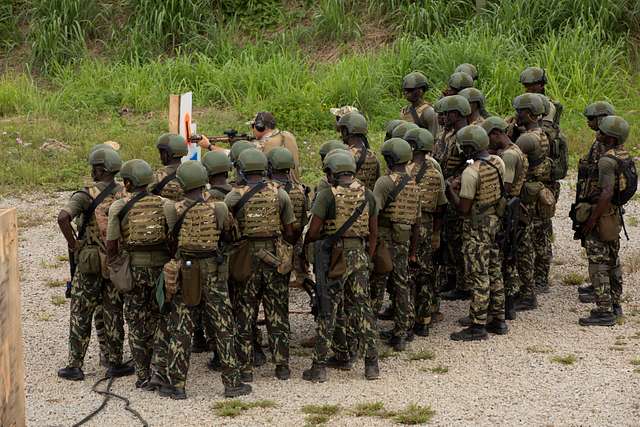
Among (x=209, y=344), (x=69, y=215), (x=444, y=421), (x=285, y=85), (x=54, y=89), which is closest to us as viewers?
(x=444, y=421)

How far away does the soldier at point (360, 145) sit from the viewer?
1058cm

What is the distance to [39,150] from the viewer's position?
16.9 metres

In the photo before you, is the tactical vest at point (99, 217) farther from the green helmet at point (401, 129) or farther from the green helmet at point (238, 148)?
the green helmet at point (401, 129)

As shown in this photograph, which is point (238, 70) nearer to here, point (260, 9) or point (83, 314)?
point (260, 9)

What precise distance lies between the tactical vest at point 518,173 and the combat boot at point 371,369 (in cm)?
202

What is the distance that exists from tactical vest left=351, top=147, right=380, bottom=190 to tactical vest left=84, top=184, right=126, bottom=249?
211cm

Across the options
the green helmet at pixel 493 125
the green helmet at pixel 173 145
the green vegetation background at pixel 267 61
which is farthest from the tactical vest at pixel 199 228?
the green vegetation background at pixel 267 61

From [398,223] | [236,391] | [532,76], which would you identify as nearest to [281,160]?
[398,223]

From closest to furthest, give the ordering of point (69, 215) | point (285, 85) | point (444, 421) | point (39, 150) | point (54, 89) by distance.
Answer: point (444, 421) → point (69, 215) → point (39, 150) → point (285, 85) → point (54, 89)

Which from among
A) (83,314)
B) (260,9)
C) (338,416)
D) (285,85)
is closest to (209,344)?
(83,314)

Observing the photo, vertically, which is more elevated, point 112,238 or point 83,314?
point 112,238

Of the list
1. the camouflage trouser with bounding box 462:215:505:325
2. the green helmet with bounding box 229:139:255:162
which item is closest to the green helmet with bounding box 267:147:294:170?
the green helmet with bounding box 229:139:255:162

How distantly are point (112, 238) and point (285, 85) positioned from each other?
32.5 feet

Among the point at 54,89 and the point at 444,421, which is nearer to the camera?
the point at 444,421
